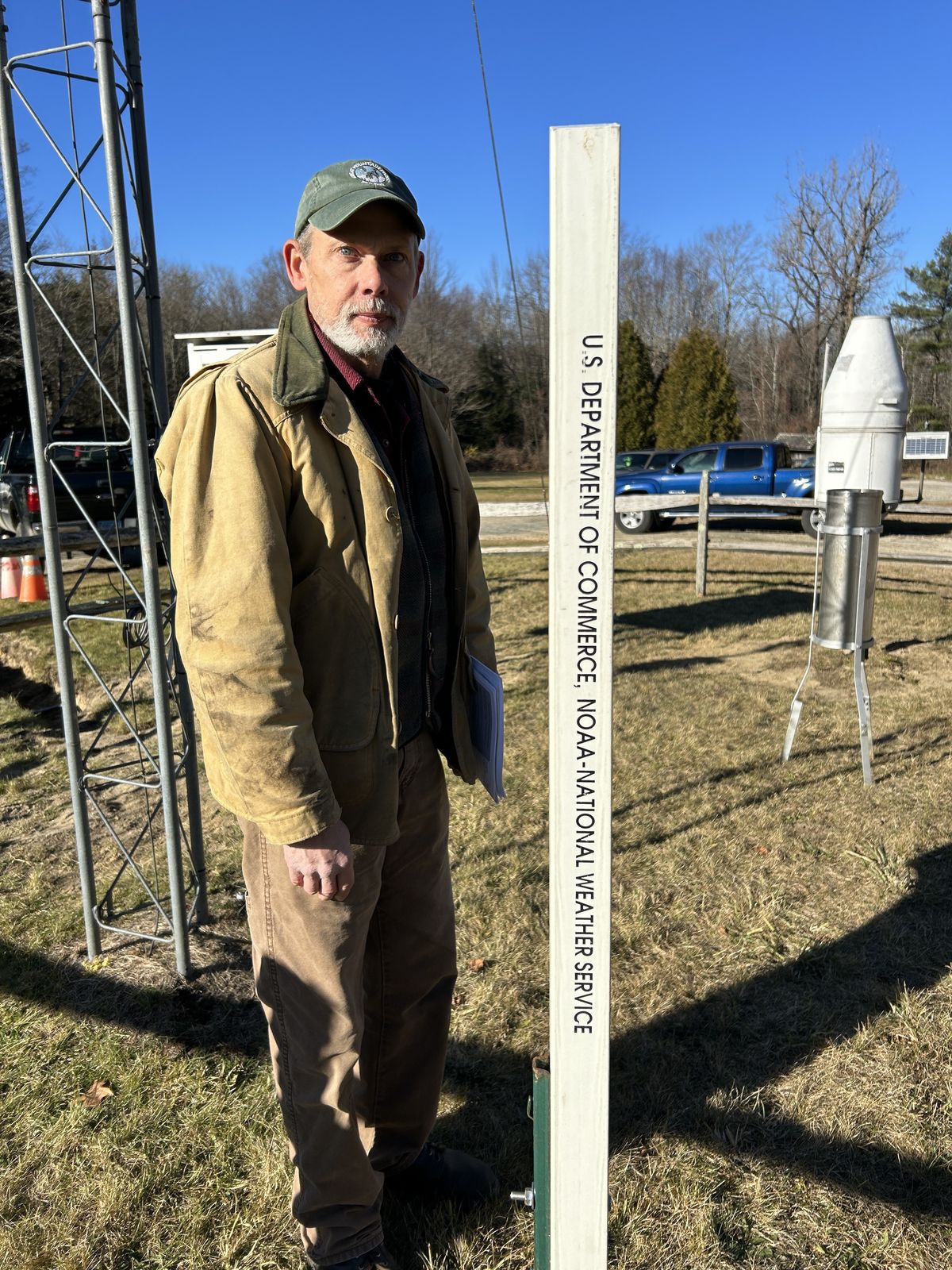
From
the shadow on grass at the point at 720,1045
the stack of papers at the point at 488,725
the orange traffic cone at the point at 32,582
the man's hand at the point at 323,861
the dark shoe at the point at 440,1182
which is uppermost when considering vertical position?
the stack of papers at the point at 488,725

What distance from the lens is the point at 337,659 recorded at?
1.86 metres

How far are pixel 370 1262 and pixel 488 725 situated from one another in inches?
48.0

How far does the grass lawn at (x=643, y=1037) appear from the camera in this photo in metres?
2.37

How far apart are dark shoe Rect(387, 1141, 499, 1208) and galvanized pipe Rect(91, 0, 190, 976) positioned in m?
1.30

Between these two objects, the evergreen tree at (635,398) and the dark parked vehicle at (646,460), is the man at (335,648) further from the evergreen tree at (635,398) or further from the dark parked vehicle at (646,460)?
the evergreen tree at (635,398)

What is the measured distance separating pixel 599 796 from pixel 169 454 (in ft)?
3.40

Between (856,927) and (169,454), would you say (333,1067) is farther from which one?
(856,927)

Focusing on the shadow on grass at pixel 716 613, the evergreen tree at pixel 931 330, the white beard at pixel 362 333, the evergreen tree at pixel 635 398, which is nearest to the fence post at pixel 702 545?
the shadow on grass at pixel 716 613

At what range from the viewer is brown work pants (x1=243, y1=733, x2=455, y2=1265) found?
1983 millimetres

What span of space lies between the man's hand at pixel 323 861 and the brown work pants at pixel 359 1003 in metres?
0.10

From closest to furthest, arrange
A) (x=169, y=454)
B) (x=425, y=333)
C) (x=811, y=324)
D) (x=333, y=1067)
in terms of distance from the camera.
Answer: (x=169, y=454)
(x=333, y=1067)
(x=425, y=333)
(x=811, y=324)

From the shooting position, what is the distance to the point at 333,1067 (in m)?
2.01

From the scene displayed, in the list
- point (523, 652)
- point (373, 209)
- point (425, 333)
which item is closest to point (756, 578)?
point (523, 652)

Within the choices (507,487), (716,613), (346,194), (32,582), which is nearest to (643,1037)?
(346,194)
